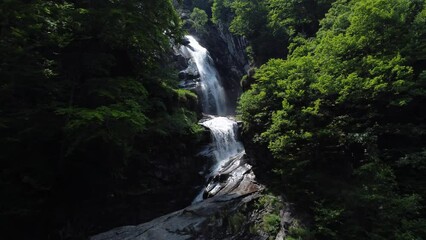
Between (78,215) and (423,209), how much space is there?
12013 millimetres

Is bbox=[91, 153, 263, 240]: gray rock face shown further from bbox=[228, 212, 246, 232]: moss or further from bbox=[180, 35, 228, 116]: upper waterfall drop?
bbox=[180, 35, 228, 116]: upper waterfall drop

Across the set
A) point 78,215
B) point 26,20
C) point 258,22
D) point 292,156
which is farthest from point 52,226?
point 258,22

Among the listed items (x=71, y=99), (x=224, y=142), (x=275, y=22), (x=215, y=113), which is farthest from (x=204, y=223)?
(x=215, y=113)

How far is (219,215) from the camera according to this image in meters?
10.9

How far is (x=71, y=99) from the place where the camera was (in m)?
10.0

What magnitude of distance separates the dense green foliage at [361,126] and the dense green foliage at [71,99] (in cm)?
514

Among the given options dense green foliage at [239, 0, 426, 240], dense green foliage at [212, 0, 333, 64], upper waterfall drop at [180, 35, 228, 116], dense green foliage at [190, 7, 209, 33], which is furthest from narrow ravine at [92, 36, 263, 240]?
dense green foliage at [190, 7, 209, 33]

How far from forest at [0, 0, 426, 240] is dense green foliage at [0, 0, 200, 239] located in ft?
0.16

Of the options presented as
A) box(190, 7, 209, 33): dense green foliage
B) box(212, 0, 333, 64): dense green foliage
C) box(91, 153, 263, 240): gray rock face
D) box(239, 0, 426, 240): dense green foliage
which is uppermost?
box(190, 7, 209, 33): dense green foliage

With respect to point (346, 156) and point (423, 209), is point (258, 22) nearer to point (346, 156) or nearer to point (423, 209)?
point (346, 156)

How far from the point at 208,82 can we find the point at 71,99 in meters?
23.6

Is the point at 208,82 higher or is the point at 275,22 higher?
the point at 275,22

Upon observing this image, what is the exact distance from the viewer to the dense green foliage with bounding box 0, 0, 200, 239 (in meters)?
8.23

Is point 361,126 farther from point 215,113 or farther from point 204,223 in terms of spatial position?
point 215,113
